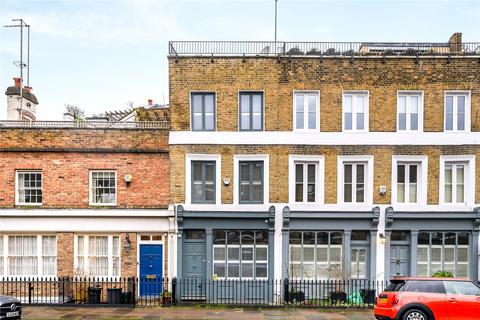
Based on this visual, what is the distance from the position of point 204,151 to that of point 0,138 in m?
9.03

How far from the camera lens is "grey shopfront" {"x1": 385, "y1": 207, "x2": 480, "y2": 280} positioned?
780 inches

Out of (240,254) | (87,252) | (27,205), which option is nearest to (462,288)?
(240,254)

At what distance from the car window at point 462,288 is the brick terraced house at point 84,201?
10996mm

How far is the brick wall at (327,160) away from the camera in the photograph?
65.3ft

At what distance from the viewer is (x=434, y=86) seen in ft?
65.7

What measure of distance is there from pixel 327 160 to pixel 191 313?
855cm

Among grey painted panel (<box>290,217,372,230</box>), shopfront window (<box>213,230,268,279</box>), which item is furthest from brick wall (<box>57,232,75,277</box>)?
grey painted panel (<box>290,217,372,230</box>)

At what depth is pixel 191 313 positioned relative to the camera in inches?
677

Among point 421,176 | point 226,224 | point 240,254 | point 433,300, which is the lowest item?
point 433,300

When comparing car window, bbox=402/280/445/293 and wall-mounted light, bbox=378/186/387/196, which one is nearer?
Answer: car window, bbox=402/280/445/293

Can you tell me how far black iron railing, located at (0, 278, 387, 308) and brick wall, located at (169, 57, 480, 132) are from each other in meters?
7.14

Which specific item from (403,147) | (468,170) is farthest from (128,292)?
(468,170)

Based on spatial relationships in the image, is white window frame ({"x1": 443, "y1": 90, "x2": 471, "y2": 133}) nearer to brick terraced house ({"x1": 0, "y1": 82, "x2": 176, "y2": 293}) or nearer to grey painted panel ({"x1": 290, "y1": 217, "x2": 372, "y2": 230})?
grey painted panel ({"x1": 290, "y1": 217, "x2": 372, "y2": 230})

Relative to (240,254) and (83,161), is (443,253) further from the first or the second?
(83,161)
